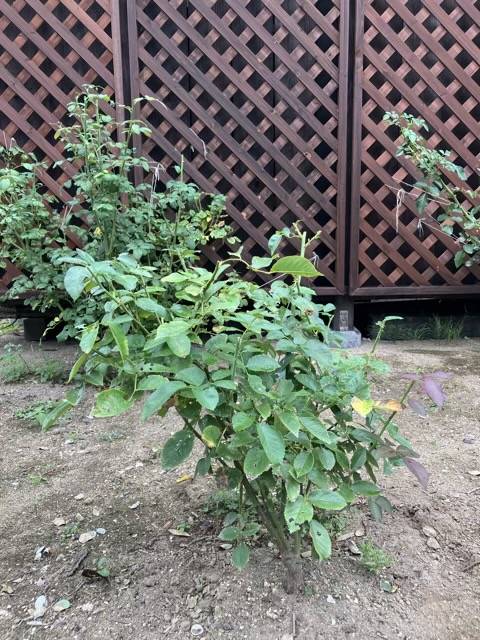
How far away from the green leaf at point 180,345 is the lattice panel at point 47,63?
253 cm

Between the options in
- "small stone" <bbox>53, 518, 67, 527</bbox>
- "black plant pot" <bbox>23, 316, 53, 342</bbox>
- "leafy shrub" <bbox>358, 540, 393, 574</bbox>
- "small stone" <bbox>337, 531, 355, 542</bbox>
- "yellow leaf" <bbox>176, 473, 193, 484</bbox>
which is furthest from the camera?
"black plant pot" <bbox>23, 316, 53, 342</bbox>

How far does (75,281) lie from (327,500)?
615mm

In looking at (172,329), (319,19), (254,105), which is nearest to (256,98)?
(254,105)

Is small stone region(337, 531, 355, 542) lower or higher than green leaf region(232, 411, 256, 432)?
lower

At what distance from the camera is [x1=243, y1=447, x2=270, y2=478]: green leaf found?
0.97 meters

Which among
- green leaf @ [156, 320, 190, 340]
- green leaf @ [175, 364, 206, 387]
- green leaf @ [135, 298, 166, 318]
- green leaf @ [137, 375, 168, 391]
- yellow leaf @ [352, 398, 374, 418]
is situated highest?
green leaf @ [135, 298, 166, 318]

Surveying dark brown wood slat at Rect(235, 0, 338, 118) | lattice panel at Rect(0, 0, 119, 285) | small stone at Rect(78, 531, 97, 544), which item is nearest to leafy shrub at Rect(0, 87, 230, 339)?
lattice panel at Rect(0, 0, 119, 285)

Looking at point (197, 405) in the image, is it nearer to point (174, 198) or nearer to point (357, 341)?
point (174, 198)

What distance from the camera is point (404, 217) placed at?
3504 millimetres

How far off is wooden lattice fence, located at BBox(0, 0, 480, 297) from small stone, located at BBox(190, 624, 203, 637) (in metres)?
2.46

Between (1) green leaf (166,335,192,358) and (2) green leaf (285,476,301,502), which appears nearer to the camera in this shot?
(1) green leaf (166,335,192,358)

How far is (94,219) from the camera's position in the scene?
2680 mm

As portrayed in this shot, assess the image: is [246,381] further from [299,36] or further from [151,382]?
[299,36]

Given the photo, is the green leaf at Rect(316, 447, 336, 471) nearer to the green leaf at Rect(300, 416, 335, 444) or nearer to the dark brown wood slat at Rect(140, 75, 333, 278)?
the green leaf at Rect(300, 416, 335, 444)
